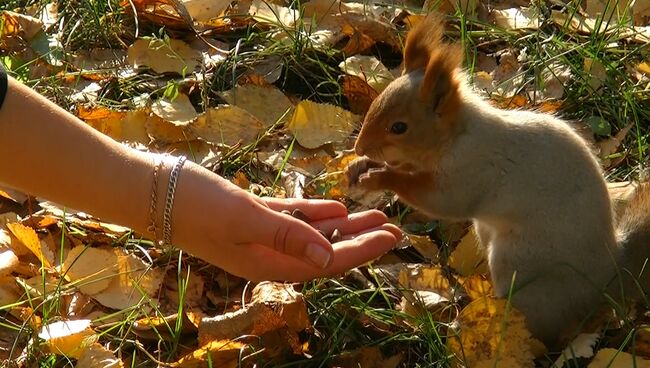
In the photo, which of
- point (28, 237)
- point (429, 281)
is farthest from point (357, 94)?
point (28, 237)

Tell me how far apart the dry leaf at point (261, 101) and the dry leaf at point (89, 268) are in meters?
0.58

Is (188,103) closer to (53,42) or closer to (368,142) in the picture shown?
(53,42)

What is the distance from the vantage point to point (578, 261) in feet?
5.87

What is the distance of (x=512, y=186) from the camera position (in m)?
1.83

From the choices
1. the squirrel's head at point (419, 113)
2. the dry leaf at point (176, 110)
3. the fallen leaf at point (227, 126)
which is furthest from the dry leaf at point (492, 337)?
the dry leaf at point (176, 110)

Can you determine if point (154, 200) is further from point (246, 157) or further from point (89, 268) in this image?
point (246, 157)

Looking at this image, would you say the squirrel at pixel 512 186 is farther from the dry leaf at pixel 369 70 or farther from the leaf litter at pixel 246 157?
the dry leaf at pixel 369 70

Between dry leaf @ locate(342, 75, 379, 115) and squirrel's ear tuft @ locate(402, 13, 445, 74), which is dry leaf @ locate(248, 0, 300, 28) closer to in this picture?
dry leaf @ locate(342, 75, 379, 115)

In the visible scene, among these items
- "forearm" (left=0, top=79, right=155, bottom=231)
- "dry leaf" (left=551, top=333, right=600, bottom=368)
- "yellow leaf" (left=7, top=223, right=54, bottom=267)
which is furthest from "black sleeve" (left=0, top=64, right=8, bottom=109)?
"dry leaf" (left=551, top=333, right=600, bottom=368)

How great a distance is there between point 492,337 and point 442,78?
0.50 meters

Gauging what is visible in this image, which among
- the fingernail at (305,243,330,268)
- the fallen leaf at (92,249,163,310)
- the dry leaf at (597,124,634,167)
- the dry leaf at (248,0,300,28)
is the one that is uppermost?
the fingernail at (305,243,330,268)

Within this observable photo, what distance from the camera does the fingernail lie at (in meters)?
1.70

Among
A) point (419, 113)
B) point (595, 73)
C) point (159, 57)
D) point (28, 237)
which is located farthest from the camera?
point (159, 57)

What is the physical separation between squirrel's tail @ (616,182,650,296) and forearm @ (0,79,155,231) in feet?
2.93
